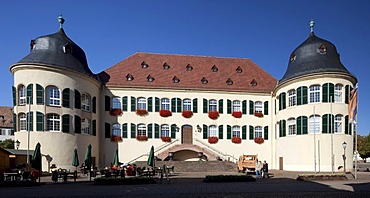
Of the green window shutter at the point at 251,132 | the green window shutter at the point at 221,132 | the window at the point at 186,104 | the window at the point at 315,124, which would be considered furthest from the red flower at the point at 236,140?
the window at the point at 315,124

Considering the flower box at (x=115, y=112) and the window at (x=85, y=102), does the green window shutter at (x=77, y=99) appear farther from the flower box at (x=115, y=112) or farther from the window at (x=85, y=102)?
the flower box at (x=115, y=112)

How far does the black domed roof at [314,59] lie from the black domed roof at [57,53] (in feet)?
64.3

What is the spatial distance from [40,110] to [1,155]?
529cm

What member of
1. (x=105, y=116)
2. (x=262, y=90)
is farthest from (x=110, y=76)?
(x=262, y=90)

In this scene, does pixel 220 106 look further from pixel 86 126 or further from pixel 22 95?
pixel 22 95

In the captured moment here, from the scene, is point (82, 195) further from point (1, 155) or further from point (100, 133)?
point (100, 133)

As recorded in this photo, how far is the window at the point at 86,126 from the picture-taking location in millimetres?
32844

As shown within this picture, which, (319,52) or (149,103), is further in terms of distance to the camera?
(149,103)

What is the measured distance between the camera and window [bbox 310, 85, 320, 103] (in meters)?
32.2

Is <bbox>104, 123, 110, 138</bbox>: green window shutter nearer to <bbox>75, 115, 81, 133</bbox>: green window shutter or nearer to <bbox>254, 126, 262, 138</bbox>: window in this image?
<bbox>75, 115, 81, 133</bbox>: green window shutter

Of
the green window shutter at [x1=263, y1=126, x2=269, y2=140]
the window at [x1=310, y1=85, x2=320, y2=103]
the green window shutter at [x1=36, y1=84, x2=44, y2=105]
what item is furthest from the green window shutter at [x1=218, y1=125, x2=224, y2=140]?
the green window shutter at [x1=36, y1=84, x2=44, y2=105]

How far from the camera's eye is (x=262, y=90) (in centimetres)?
3881

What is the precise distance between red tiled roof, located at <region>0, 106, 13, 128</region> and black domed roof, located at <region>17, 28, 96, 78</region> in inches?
1281

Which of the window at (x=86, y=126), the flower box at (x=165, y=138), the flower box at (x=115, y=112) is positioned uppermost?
the flower box at (x=115, y=112)
